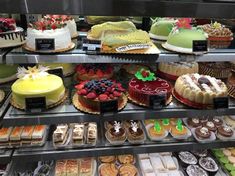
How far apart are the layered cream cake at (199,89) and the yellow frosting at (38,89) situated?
3.36 feet

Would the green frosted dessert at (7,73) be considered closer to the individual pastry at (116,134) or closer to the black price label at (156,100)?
the individual pastry at (116,134)

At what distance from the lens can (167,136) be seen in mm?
2564

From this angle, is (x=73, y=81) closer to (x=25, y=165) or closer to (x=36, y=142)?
(x=36, y=142)

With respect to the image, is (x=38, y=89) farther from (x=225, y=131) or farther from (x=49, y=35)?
(x=225, y=131)

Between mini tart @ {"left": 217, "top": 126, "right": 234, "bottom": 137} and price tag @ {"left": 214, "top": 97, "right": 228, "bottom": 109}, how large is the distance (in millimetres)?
540

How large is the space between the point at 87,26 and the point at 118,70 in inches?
21.9

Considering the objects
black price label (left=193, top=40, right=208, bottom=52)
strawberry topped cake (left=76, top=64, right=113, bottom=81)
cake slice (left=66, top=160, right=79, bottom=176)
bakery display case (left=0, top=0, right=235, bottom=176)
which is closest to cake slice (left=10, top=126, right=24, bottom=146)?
bakery display case (left=0, top=0, right=235, bottom=176)

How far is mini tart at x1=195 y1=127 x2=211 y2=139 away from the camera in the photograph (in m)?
2.52

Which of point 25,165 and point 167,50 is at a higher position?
point 167,50

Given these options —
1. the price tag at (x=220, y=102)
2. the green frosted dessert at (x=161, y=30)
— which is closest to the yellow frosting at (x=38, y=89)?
the green frosted dessert at (x=161, y=30)

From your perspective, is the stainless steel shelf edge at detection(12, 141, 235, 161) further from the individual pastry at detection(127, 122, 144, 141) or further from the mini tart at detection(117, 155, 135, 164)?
the mini tart at detection(117, 155, 135, 164)

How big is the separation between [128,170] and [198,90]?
1096 millimetres

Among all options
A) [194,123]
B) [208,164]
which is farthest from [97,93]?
[208,164]

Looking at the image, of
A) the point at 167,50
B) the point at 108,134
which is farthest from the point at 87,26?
the point at 108,134
